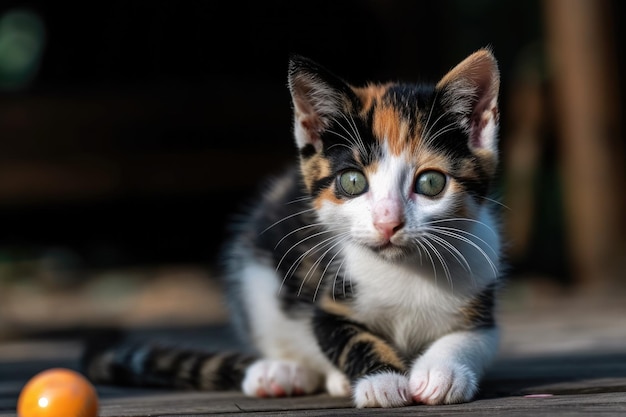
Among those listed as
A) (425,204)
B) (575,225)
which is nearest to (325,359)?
(425,204)

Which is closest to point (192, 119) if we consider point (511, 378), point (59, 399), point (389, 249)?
point (511, 378)

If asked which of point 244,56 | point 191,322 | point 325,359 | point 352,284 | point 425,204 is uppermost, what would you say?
point 244,56

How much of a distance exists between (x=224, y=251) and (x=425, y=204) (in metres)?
1.39

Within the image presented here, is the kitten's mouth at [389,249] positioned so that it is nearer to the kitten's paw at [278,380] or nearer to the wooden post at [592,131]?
the kitten's paw at [278,380]

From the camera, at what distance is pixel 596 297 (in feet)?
17.0

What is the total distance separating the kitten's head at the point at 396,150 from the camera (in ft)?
7.57

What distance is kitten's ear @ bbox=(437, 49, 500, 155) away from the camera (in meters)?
2.44

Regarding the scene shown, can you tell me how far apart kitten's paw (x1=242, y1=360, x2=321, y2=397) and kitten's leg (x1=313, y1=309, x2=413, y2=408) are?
193mm

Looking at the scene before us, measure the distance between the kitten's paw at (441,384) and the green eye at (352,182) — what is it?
17.6 inches

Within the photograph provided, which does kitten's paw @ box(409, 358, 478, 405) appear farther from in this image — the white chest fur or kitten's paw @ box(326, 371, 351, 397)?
kitten's paw @ box(326, 371, 351, 397)

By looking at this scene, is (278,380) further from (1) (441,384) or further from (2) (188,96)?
(2) (188,96)

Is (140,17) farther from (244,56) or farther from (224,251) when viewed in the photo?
(224,251)

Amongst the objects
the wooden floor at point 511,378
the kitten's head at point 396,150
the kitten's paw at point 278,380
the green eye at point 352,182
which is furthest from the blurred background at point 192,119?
the green eye at point 352,182

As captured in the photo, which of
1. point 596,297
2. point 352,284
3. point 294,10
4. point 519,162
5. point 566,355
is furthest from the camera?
point 294,10
